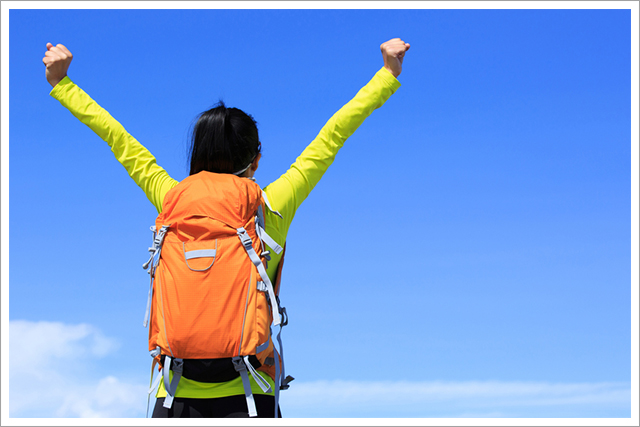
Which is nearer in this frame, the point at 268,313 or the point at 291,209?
the point at 268,313

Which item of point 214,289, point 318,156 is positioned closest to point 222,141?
point 318,156

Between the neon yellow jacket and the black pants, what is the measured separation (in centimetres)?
4

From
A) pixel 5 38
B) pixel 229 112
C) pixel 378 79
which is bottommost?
pixel 229 112

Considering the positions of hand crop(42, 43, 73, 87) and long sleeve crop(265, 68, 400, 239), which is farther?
hand crop(42, 43, 73, 87)

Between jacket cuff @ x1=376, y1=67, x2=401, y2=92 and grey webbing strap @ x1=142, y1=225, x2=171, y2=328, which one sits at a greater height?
jacket cuff @ x1=376, y1=67, x2=401, y2=92

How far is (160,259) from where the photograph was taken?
4.07 m

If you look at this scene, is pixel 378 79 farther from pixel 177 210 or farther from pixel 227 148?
pixel 177 210

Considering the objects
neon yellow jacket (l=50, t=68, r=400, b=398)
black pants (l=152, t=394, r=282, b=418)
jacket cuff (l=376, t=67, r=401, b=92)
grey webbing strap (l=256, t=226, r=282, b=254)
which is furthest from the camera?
jacket cuff (l=376, t=67, r=401, b=92)

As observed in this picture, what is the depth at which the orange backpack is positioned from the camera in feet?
12.4

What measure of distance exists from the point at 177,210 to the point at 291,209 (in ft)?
2.75

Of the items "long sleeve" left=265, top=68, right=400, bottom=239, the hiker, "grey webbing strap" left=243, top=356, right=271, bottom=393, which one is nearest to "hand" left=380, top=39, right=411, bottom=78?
the hiker

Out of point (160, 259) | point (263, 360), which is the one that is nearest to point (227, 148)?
point (160, 259)

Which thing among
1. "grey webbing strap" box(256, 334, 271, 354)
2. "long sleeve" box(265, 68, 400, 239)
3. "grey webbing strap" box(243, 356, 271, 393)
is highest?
"long sleeve" box(265, 68, 400, 239)

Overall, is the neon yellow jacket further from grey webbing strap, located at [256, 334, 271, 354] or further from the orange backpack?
grey webbing strap, located at [256, 334, 271, 354]
